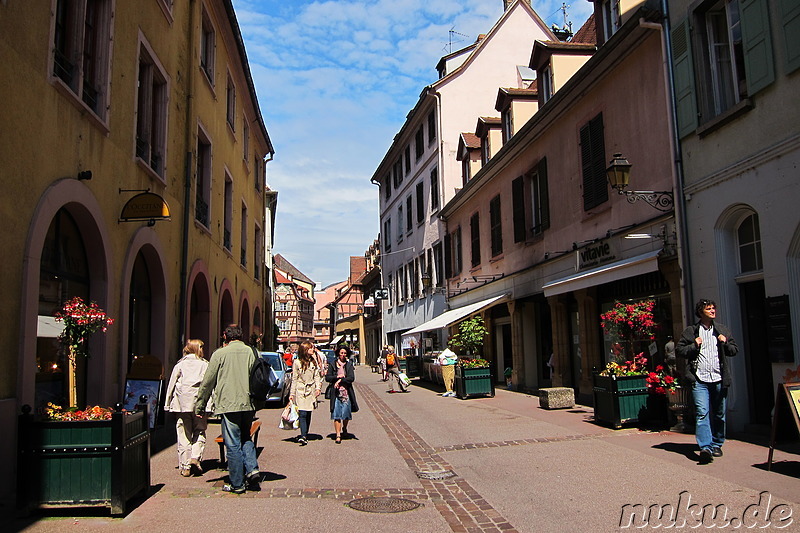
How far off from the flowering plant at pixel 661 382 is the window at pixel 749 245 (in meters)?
1.94

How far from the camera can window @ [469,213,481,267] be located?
23.5 meters

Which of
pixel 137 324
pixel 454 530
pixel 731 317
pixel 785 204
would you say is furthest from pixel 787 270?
pixel 137 324

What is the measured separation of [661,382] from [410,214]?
2593cm

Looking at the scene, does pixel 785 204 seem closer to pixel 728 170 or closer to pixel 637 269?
pixel 728 170

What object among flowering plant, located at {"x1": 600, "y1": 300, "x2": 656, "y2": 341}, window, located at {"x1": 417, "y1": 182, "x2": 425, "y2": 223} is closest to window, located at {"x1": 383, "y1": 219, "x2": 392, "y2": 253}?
window, located at {"x1": 417, "y1": 182, "x2": 425, "y2": 223}

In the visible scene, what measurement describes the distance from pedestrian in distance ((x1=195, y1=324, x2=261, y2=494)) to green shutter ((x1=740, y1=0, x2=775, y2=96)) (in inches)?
299

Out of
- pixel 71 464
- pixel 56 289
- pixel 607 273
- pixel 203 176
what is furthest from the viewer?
pixel 203 176

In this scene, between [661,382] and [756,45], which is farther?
[661,382]

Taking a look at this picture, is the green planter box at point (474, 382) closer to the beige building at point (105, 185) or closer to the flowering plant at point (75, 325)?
the beige building at point (105, 185)

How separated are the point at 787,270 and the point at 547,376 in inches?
440

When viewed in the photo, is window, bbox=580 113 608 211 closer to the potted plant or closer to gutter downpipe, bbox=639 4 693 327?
gutter downpipe, bbox=639 4 693 327

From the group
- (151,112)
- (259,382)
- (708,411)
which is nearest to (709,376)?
(708,411)

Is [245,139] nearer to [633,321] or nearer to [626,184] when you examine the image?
[626,184]

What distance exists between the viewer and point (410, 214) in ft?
116
